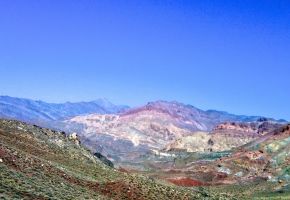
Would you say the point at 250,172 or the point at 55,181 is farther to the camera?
the point at 250,172

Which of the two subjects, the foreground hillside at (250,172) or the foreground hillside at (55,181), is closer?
the foreground hillside at (55,181)

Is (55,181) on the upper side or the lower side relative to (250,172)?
lower

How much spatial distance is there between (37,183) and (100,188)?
7420 mm

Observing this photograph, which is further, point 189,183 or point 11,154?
point 189,183

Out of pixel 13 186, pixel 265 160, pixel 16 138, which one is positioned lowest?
pixel 13 186

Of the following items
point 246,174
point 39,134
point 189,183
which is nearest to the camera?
point 39,134

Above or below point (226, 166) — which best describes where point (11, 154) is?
below

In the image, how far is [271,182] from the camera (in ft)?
332

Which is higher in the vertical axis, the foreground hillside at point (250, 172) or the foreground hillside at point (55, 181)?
the foreground hillside at point (250, 172)

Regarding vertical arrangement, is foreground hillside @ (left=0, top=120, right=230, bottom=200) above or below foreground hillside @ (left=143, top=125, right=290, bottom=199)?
below

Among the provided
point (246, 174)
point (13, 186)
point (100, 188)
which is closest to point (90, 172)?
point (100, 188)

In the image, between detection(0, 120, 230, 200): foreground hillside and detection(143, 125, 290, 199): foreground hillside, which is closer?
detection(0, 120, 230, 200): foreground hillside

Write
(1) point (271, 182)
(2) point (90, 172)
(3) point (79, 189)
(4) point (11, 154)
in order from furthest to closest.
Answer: (1) point (271, 182), (2) point (90, 172), (4) point (11, 154), (3) point (79, 189)

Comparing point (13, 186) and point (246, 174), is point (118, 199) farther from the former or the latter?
point (246, 174)
